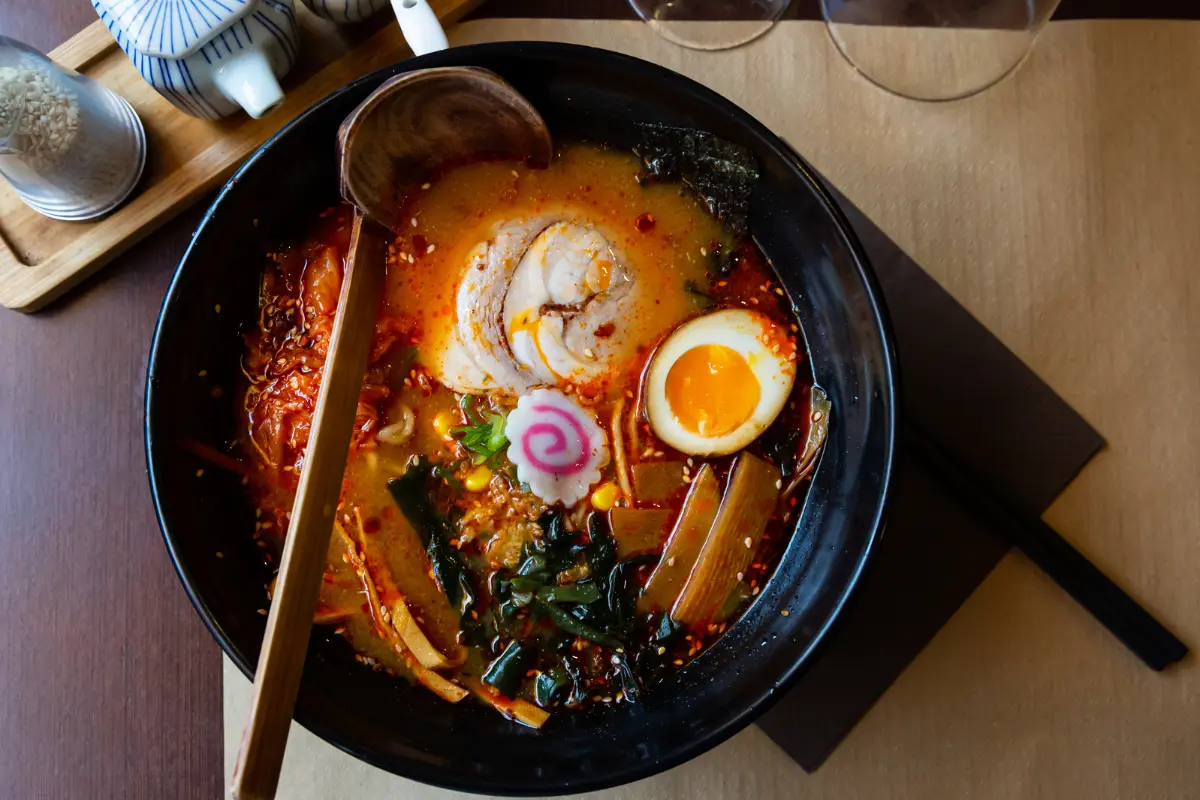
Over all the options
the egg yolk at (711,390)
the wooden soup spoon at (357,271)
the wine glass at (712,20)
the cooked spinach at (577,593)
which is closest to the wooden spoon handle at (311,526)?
the wooden soup spoon at (357,271)

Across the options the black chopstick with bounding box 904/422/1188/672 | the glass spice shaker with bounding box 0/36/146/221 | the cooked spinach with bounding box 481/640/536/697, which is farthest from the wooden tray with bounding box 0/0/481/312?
the black chopstick with bounding box 904/422/1188/672

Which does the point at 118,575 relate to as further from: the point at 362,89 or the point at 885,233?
the point at 885,233

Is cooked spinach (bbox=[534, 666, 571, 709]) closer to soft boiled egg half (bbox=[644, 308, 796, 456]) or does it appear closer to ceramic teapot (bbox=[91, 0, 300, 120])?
soft boiled egg half (bbox=[644, 308, 796, 456])

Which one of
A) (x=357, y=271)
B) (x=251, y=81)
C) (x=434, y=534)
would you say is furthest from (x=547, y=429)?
(x=251, y=81)

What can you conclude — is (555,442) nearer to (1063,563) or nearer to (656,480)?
(656,480)

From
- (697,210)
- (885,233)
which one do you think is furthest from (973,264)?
(697,210)
